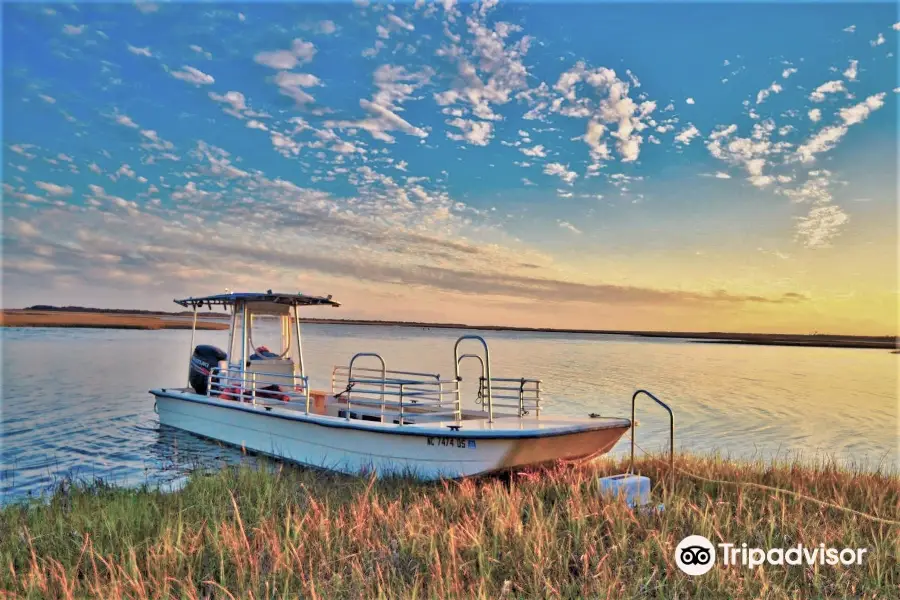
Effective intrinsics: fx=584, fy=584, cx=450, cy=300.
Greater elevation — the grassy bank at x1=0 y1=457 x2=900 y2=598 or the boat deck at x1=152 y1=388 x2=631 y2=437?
the boat deck at x1=152 y1=388 x2=631 y2=437

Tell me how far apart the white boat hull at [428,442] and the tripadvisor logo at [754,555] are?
3.25 metres

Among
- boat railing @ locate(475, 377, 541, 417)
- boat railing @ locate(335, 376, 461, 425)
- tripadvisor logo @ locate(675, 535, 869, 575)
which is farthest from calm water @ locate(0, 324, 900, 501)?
tripadvisor logo @ locate(675, 535, 869, 575)

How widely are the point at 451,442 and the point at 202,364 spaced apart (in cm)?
961

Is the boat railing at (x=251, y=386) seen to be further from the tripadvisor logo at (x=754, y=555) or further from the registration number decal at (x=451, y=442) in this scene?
the tripadvisor logo at (x=754, y=555)

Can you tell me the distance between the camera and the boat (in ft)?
29.2

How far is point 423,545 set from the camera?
212 inches

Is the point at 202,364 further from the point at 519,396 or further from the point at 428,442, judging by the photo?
the point at 519,396

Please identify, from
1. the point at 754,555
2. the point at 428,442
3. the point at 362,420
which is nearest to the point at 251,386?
the point at 362,420

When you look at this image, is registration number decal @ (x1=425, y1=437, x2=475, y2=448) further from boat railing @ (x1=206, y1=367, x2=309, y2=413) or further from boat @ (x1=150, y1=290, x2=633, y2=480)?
boat railing @ (x1=206, y1=367, x2=309, y2=413)

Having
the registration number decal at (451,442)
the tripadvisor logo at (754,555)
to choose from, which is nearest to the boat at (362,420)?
the registration number decal at (451,442)

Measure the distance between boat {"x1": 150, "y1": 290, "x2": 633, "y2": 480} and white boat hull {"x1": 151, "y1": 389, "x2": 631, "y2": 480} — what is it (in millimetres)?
18

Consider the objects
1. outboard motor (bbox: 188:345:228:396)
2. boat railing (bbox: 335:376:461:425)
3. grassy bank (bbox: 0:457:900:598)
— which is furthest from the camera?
outboard motor (bbox: 188:345:228:396)

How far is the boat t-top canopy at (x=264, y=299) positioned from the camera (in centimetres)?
1419

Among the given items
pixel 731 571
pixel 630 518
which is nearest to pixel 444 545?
pixel 630 518
